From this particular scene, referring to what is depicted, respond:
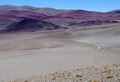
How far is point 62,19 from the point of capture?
254ft

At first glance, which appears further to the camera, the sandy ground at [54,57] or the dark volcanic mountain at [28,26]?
the dark volcanic mountain at [28,26]

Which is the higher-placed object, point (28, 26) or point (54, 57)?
point (28, 26)

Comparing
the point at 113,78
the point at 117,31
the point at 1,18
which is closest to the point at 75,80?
the point at 113,78

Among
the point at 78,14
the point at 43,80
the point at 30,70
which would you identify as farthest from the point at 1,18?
the point at 43,80

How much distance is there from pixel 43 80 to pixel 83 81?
1126 millimetres

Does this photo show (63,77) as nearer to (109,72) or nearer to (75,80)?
(75,80)

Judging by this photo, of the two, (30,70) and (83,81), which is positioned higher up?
(83,81)

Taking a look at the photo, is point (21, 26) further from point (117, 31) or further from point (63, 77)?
point (63, 77)

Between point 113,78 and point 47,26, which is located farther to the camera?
point 47,26

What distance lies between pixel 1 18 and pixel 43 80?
61385 mm

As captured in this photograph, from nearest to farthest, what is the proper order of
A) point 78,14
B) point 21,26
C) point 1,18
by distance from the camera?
point 21,26, point 1,18, point 78,14

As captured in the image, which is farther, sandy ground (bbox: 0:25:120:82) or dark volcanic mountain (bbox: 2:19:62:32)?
dark volcanic mountain (bbox: 2:19:62:32)

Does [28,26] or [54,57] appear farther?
[28,26]

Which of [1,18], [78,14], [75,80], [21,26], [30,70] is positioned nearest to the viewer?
[75,80]
